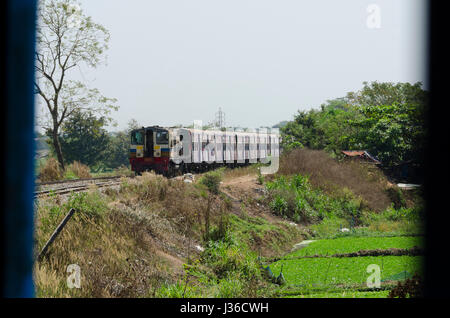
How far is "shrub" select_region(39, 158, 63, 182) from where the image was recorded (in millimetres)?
14487

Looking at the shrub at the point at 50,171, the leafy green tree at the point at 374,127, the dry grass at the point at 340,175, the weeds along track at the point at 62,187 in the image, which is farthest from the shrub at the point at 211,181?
the leafy green tree at the point at 374,127

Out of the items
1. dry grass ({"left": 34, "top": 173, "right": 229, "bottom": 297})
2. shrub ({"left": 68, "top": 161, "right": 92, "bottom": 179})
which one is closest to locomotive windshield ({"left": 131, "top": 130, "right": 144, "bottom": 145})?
shrub ({"left": 68, "top": 161, "right": 92, "bottom": 179})

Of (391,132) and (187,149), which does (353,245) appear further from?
(391,132)

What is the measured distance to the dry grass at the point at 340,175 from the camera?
70.1 feet

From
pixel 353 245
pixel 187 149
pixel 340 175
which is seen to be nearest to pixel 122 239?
pixel 353 245

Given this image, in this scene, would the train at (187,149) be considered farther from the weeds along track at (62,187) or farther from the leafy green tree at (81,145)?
the leafy green tree at (81,145)

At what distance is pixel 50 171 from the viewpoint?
1466cm

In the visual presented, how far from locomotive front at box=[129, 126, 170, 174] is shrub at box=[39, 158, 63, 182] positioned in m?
3.63

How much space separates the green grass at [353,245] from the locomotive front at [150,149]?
7.49 meters

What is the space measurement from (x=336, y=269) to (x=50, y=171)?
10.8 m
